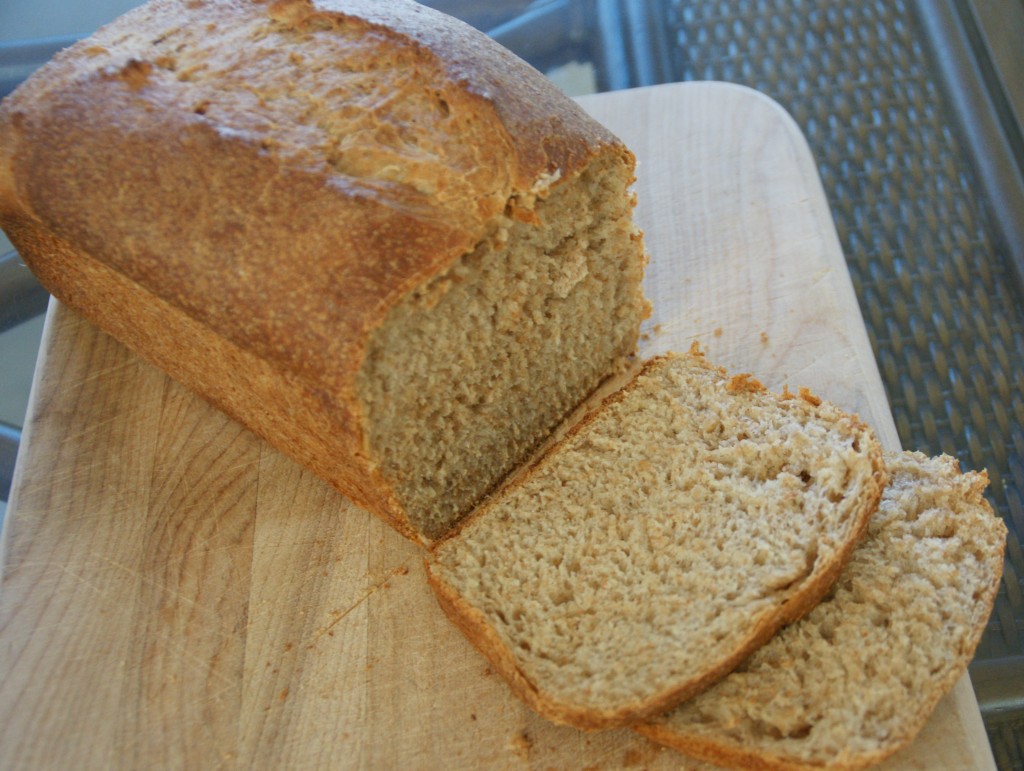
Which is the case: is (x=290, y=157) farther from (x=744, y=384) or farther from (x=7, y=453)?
(x=7, y=453)

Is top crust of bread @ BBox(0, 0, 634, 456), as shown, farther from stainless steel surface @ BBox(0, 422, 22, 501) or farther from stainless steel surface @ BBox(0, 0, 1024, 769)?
stainless steel surface @ BBox(0, 0, 1024, 769)

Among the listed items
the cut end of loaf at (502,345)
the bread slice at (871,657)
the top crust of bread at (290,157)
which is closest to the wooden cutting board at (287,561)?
the bread slice at (871,657)

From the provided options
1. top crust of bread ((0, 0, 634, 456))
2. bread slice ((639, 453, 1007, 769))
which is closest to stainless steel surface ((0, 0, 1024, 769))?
bread slice ((639, 453, 1007, 769))

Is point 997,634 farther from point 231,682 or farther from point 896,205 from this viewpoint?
point 231,682

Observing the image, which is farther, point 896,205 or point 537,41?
point 537,41

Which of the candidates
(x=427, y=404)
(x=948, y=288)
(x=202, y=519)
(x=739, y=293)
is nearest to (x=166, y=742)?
(x=202, y=519)

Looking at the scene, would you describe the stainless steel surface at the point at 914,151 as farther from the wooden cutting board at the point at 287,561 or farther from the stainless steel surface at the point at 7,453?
the stainless steel surface at the point at 7,453
